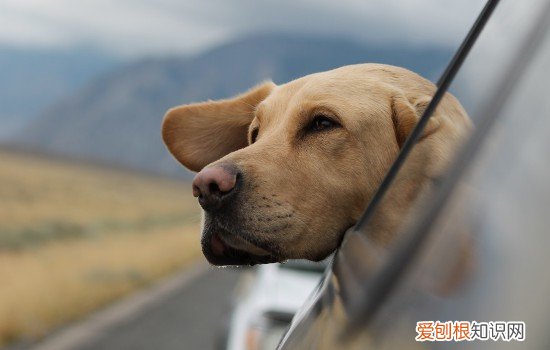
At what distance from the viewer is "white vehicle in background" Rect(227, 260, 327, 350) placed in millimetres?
6219

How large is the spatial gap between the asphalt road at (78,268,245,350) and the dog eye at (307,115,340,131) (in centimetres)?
556

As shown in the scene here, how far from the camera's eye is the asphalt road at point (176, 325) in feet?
36.4

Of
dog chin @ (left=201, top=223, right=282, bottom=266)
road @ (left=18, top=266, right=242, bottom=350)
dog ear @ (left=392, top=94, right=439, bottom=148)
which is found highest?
dog ear @ (left=392, top=94, right=439, bottom=148)

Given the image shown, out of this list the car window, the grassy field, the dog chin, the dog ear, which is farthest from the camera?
the grassy field

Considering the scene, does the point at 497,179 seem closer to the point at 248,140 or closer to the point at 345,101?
the point at 345,101

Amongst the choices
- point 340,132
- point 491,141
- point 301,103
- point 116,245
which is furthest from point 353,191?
point 116,245

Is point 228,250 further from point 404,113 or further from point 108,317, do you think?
point 108,317

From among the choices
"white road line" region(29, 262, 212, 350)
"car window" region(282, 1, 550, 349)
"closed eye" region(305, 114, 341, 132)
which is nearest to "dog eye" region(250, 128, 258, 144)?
"closed eye" region(305, 114, 341, 132)

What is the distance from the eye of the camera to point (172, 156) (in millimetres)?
1856

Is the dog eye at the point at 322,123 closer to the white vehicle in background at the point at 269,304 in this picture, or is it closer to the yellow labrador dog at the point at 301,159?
the yellow labrador dog at the point at 301,159

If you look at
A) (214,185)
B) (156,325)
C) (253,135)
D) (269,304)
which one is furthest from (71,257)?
(214,185)

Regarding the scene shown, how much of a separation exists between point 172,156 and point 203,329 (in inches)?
428

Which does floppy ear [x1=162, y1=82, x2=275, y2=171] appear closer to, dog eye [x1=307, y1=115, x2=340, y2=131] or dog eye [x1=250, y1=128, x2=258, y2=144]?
dog eye [x1=250, y1=128, x2=258, y2=144]

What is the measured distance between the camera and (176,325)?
12.8 meters
